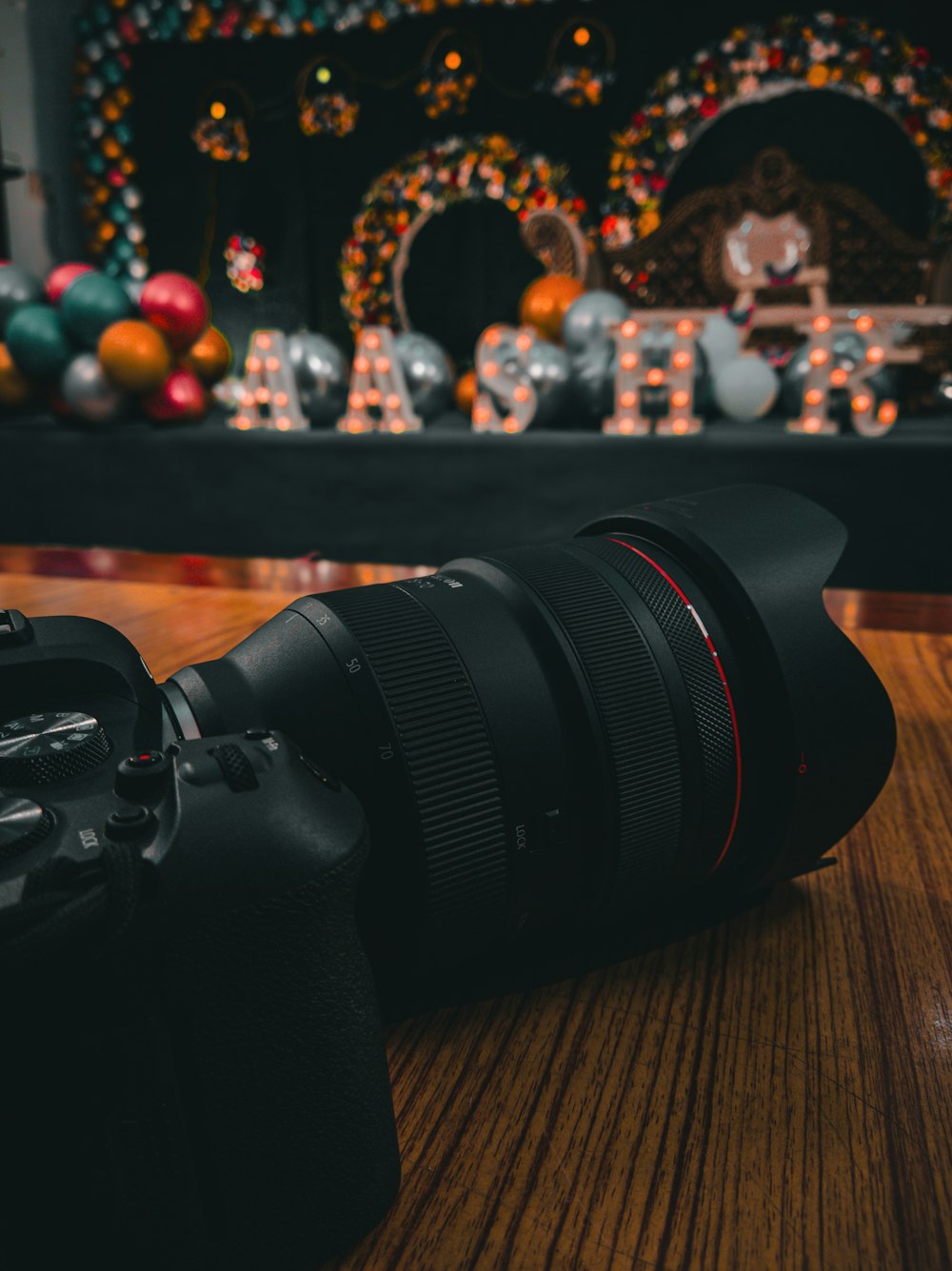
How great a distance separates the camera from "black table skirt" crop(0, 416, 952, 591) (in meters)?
1.56

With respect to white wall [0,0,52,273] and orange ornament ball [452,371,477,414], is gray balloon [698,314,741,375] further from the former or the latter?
white wall [0,0,52,273]

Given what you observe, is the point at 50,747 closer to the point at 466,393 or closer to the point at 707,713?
the point at 707,713

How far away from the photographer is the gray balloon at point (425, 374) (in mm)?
2090

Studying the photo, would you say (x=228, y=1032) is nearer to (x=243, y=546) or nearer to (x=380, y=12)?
(x=243, y=546)

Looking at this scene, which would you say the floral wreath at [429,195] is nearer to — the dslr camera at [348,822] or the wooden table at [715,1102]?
the dslr camera at [348,822]

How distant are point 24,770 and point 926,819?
0.51 m

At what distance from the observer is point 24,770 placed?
32 centimetres

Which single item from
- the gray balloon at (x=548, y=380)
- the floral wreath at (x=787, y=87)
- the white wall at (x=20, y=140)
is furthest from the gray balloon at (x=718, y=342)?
the white wall at (x=20, y=140)

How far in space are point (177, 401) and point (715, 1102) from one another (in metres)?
1.90

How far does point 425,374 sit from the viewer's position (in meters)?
2.09

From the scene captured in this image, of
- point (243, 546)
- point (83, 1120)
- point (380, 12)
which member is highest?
point (380, 12)

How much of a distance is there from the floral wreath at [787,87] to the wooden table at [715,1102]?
95.4 inches

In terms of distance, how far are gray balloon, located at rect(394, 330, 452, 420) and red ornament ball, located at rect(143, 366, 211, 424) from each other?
17.7 inches

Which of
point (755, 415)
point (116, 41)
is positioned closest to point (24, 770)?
point (755, 415)
